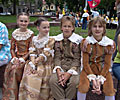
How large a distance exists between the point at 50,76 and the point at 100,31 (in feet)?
3.31

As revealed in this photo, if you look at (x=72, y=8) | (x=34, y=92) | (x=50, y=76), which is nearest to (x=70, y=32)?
(x=50, y=76)

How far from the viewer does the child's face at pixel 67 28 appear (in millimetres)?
2551

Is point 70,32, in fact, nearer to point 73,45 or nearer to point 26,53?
point 73,45

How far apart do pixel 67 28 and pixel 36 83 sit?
956 millimetres

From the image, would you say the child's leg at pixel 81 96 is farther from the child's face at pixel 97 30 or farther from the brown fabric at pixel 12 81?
the brown fabric at pixel 12 81

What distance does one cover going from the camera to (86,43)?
247 cm

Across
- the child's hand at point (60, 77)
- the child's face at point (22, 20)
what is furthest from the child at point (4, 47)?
the child's hand at point (60, 77)

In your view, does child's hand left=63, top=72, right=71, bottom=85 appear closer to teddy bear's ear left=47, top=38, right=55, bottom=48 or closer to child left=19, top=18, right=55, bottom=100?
child left=19, top=18, right=55, bottom=100

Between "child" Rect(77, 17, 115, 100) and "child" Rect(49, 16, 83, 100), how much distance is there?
5.1 inches

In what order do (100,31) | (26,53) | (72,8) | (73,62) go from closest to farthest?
(100,31) < (73,62) < (26,53) < (72,8)

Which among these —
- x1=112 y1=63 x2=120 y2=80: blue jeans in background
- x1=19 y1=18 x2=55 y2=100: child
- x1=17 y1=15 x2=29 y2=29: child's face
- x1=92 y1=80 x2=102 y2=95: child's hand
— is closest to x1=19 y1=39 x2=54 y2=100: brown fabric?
x1=19 y1=18 x2=55 y2=100: child

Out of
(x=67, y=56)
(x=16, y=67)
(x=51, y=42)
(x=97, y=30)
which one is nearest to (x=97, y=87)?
(x=67, y=56)

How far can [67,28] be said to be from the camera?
8.42ft

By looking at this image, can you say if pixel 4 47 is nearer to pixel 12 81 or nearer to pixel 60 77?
pixel 12 81
